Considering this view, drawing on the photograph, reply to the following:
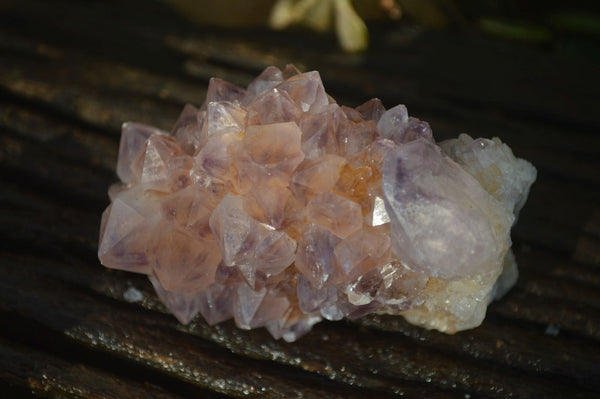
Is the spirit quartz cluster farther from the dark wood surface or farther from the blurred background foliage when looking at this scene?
the blurred background foliage

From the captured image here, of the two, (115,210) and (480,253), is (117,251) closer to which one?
(115,210)

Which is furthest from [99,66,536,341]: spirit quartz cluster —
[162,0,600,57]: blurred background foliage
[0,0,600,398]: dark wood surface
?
[162,0,600,57]: blurred background foliage

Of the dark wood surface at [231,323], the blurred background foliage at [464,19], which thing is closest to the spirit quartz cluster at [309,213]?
the dark wood surface at [231,323]

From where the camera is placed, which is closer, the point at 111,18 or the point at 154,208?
the point at 154,208

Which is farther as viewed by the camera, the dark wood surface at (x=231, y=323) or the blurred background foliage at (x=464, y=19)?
the blurred background foliage at (x=464, y=19)

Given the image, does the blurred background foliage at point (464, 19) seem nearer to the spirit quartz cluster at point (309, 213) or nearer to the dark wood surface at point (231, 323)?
the dark wood surface at point (231, 323)

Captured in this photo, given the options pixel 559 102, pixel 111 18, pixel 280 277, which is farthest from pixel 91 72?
pixel 559 102

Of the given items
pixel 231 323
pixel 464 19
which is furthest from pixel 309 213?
pixel 464 19
